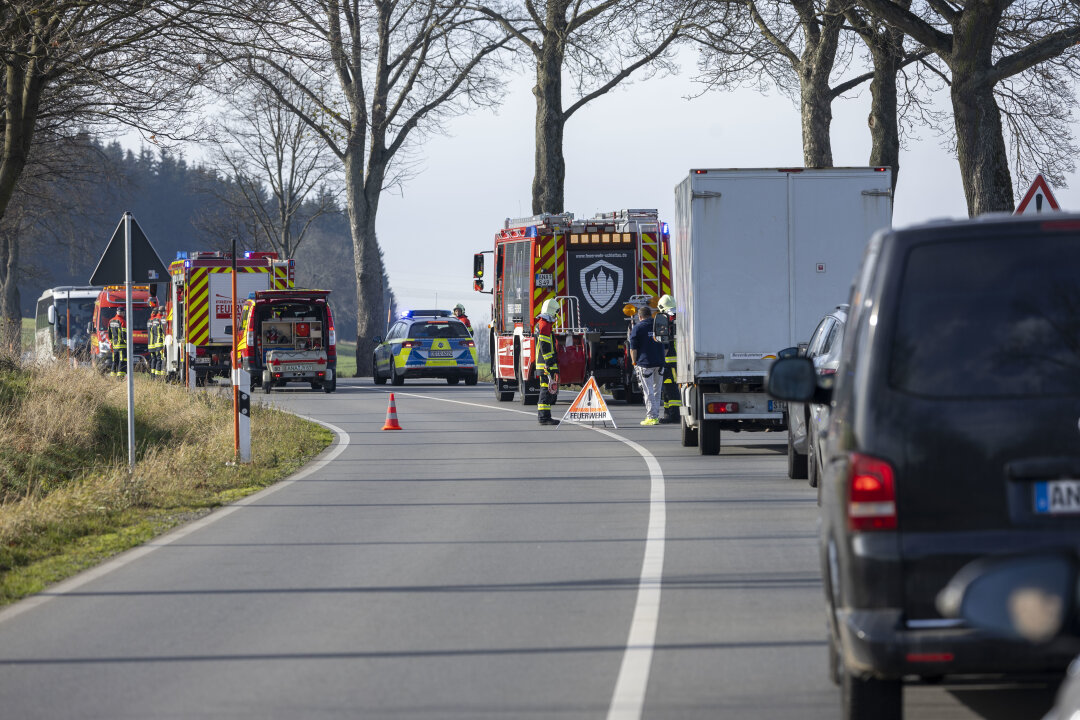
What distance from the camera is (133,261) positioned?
1499cm

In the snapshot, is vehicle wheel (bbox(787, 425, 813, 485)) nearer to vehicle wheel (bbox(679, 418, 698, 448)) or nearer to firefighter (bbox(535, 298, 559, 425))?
vehicle wheel (bbox(679, 418, 698, 448))

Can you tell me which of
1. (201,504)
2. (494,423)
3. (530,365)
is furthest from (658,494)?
(530,365)

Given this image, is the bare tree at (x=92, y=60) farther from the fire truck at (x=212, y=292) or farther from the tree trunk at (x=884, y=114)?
the fire truck at (x=212, y=292)

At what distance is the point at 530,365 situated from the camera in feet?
91.0

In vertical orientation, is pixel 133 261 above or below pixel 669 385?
above

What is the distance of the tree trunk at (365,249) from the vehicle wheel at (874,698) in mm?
40962

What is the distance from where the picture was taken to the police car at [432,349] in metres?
36.9

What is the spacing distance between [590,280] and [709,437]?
10705 mm

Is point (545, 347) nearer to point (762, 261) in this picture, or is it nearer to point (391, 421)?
point (391, 421)

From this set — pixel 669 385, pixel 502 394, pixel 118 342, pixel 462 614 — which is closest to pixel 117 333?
pixel 118 342

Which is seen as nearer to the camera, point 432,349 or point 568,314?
point 568,314

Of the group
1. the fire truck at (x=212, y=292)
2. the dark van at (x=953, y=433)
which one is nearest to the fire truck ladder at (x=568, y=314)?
the fire truck at (x=212, y=292)

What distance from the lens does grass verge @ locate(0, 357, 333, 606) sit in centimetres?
1075

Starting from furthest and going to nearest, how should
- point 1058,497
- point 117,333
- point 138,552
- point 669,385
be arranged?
point 117,333 < point 669,385 < point 138,552 < point 1058,497
